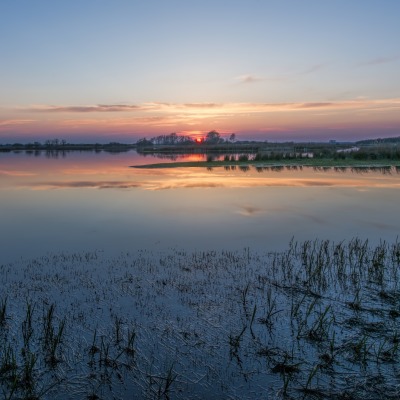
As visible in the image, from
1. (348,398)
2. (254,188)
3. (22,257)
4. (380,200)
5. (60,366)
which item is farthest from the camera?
(254,188)

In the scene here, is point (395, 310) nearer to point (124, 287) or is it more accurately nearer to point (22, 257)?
point (124, 287)

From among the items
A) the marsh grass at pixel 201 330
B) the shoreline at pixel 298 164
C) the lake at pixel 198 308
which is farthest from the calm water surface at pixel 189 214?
the shoreline at pixel 298 164

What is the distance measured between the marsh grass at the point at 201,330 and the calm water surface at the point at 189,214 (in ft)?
8.13

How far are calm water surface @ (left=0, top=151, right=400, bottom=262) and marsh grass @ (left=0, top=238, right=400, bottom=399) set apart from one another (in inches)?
97.6

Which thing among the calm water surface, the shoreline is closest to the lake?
the calm water surface

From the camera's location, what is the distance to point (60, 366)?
16.5 ft

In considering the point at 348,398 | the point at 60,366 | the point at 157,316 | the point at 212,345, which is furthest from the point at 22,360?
the point at 348,398

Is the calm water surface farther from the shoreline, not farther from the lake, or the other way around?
the shoreline

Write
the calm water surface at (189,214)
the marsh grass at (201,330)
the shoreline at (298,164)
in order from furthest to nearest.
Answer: the shoreline at (298,164)
the calm water surface at (189,214)
the marsh grass at (201,330)

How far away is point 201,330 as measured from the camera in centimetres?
596

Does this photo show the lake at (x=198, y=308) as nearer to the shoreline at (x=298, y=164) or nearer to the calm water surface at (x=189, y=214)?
the calm water surface at (x=189, y=214)

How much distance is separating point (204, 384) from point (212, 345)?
0.89m

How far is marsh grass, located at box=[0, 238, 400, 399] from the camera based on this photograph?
15.3 feet

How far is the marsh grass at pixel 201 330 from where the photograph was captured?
4.65 m
